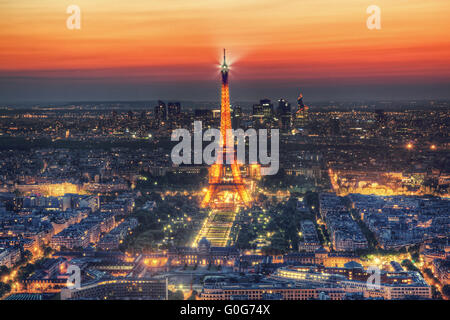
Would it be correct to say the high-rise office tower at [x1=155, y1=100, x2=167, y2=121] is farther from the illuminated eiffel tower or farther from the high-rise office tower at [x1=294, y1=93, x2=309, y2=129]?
the illuminated eiffel tower

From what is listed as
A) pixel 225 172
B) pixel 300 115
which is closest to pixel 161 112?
pixel 300 115

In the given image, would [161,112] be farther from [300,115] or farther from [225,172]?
[225,172]

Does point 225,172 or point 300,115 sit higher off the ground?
point 300,115

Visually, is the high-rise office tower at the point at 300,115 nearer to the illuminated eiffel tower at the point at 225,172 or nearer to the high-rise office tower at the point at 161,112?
the high-rise office tower at the point at 161,112

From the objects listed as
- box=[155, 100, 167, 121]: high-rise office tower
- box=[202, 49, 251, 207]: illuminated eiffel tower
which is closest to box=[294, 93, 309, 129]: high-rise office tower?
box=[155, 100, 167, 121]: high-rise office tower

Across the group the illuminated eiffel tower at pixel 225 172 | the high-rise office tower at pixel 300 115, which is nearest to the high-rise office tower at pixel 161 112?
the high-rise office tower at pixel 300 115

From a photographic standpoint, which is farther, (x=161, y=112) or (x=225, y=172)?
(x=161, y=112)
